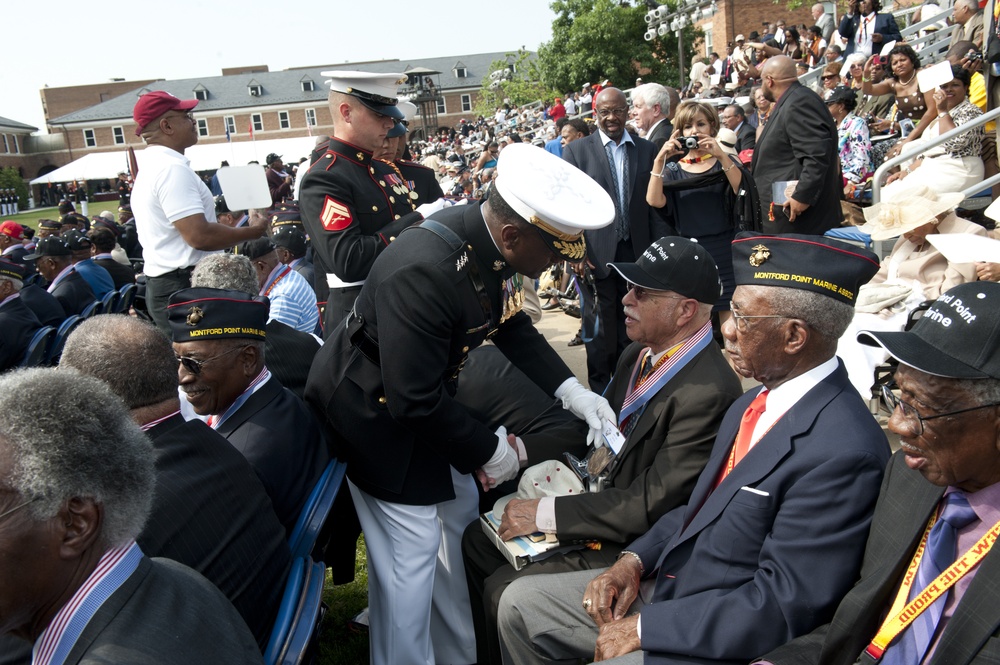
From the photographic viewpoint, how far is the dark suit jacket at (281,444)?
2682mm

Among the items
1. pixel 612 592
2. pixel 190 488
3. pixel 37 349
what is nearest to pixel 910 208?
pixel 612 592

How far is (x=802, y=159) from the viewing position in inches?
221

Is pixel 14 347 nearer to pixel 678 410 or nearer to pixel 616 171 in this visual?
pixel 616 171

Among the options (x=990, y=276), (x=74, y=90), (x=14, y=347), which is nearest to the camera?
(x=990, y=276)

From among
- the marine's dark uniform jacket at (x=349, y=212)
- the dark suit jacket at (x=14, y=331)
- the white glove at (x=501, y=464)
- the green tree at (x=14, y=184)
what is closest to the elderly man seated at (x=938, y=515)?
the white glove at (x=501, y=464)

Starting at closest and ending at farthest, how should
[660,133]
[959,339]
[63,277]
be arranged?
[959,339]
[660,133]
[63,277]

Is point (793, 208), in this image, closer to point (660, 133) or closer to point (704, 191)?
point (704, 191)

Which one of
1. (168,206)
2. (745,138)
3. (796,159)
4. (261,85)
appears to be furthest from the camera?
(261,85)

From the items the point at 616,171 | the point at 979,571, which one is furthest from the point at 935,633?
the point at 616,171

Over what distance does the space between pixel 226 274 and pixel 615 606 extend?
2580 mm

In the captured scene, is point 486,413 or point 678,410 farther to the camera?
point 486,413

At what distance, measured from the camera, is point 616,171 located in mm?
5902

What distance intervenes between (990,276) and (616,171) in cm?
259

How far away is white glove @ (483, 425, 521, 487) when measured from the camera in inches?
114
